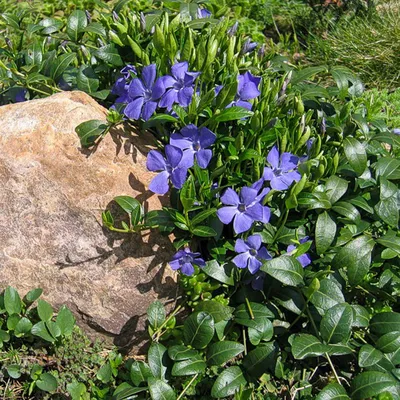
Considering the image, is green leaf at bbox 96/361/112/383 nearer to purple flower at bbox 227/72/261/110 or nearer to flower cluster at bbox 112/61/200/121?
flower cluster at bbox 112/61/200/121

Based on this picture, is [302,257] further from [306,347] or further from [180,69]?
[180,69]

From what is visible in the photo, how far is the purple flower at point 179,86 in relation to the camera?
2.42 metres

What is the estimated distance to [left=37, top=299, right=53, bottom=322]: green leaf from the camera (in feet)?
8.14

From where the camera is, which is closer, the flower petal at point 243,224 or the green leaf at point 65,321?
the flower petal at point 243,224

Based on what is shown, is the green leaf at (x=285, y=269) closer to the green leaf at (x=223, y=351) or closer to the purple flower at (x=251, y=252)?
the purple flower at (x=251, y=252)

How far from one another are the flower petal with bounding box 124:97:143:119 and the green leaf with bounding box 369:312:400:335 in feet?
4.02

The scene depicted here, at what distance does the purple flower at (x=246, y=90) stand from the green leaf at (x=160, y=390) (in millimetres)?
1101

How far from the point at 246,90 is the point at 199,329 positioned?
37.8 inches

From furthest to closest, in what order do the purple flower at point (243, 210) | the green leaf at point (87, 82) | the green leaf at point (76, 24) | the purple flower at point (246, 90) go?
the green leaf at point (76, 24), the green leaf at point (87, 82), the purple flower at point (246, 90), the purple flower at point (243, 210)

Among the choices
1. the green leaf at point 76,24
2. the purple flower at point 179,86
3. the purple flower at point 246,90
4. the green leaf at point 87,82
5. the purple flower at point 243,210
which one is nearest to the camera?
the purple flower at point 243,210

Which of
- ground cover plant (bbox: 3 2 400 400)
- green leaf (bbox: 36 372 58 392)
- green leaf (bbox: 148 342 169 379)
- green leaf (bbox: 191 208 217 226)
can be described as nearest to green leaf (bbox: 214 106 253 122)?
ground cover plant (bbox: 3 2 400 400)

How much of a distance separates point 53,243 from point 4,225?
21cm

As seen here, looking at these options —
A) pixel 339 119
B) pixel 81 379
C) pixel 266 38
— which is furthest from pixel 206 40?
pixel 266 38

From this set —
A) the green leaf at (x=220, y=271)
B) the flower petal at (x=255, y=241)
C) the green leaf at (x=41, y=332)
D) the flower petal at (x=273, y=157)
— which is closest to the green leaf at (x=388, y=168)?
the flower petal at (x=273, y=157)
